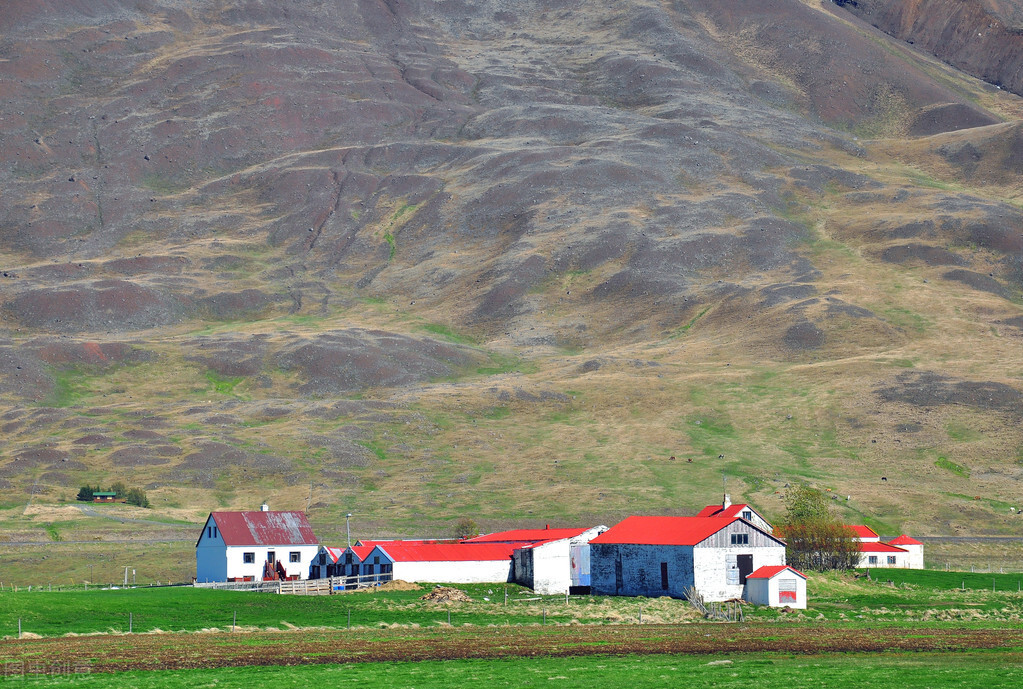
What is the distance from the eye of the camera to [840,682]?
41.9 meters

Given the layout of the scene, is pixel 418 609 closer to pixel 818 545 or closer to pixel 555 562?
pixel 555 562

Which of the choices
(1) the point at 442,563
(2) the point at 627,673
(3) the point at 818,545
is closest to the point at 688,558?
(1) the point at 442,563

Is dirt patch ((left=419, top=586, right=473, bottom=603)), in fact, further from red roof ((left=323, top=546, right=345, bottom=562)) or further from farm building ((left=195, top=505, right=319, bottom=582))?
farm building ((left=195, top=505, right=319, bottom=582))

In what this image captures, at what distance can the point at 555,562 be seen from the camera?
8319 cm

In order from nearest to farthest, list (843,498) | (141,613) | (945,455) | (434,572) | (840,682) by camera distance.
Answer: (840,682)
(141,613)
(434,572)
(843,498)
(945,455)

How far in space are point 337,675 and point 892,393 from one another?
138674 mm

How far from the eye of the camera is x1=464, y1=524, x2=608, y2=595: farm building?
8231 centimetres

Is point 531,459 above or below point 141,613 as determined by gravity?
above

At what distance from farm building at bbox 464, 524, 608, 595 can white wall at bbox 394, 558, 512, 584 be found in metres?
1.00

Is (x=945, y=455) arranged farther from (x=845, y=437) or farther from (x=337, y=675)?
(x=337, y=675)

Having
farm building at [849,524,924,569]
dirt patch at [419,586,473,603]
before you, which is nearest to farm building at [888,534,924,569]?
farm building at [849,524,924,569]

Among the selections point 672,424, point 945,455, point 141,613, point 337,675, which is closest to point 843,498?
point 945,455

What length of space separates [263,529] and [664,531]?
30262 millimetres

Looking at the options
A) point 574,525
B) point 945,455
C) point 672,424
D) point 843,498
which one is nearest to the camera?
point 574,525
